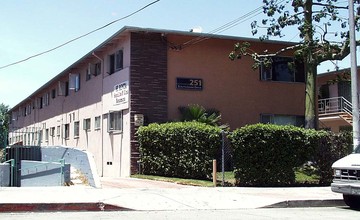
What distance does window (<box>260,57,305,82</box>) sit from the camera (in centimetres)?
2517

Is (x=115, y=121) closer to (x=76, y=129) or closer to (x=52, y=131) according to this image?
(x=76, y=129)

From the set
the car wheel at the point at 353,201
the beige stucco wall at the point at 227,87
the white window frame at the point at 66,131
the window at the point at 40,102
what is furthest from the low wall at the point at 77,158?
the window at the point at 40,102

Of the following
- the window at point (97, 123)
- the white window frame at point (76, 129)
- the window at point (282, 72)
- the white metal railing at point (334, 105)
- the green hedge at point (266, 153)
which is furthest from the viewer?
the white metal railing at point (334, 105)

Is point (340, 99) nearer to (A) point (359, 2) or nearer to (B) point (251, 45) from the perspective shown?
(B) point (251, 45)

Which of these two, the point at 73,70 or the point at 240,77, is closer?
the point at 240,77

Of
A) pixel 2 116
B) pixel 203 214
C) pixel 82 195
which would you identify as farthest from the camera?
pixel 2 116

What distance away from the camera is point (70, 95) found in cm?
3309

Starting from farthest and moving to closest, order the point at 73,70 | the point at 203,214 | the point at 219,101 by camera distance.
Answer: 1. the point at 73,70
2. the point at 219,101
3. the point at 203,214

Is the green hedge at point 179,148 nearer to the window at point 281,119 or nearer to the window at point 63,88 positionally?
the window at point 281,119

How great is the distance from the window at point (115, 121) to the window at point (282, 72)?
301 inches

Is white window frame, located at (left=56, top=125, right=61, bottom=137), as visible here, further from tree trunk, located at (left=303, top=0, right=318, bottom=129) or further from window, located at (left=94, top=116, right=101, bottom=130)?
tree trunk, located at (left=303, top=0, right=318, bottom=129)

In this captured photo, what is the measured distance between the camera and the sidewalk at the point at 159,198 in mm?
11773

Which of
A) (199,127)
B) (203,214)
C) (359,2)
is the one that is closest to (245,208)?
(203,214)

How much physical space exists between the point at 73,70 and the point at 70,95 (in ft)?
7.03
